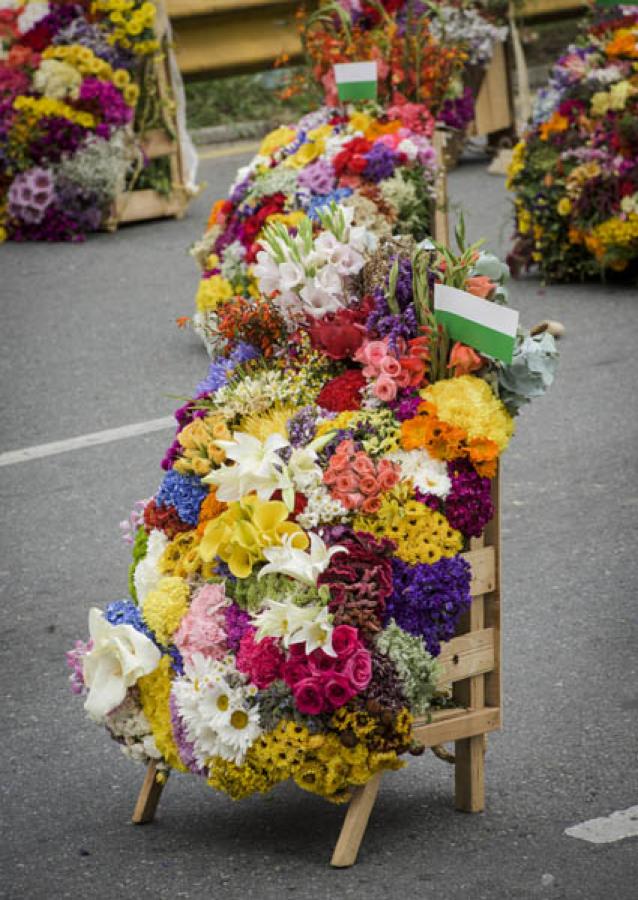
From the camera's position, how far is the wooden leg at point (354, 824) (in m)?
2.98

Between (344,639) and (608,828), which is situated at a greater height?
(344,639)

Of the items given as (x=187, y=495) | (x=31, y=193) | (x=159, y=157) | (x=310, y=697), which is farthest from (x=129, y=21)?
(x=310, y=697)

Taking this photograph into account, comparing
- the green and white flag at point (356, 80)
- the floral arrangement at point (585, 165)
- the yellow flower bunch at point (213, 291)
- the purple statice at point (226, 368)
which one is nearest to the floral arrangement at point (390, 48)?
the green and white flag at point (356, 80)

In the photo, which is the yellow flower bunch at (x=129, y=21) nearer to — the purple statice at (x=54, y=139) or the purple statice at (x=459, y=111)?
the purple statice at (x=54, y=139)

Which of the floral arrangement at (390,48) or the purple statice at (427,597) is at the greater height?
the floral arrangement at (390,48)

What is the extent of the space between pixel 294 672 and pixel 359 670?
0.13 m

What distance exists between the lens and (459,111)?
32.9 feet

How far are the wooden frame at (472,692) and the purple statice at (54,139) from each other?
6814 mm

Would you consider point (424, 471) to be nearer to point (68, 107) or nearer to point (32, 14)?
point (68, 107)

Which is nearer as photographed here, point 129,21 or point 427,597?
point 427,597

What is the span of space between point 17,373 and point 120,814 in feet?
13.4

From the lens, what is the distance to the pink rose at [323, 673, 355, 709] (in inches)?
112

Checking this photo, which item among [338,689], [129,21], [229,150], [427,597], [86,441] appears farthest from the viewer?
[229,150]

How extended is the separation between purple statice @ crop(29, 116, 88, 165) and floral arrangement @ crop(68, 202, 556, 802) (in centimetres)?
647
